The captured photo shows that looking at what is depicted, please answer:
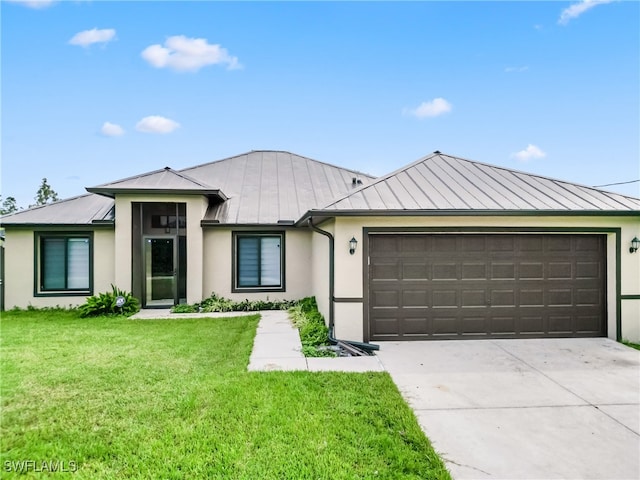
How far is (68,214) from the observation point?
11.0 m

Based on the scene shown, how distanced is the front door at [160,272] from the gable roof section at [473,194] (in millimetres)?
6169

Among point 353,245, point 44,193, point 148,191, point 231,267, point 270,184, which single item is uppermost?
point 44,193

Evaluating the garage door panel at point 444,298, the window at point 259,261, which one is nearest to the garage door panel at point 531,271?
the garage door panel at point 444,298

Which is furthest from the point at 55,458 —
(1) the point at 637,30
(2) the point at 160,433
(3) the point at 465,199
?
(1) the point at 637,30

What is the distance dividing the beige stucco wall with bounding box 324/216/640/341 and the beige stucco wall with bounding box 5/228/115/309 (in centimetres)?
808

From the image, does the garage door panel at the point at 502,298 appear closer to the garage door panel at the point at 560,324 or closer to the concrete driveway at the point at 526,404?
the concrete driveway at the point at 526,404

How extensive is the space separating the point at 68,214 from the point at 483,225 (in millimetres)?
12267

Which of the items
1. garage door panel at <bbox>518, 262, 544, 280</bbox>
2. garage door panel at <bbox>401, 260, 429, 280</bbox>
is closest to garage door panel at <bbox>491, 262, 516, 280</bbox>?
garage door panel at <bbox>518, 262, 544, 280</bbox>

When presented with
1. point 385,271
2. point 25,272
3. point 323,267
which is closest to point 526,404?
point 385,271

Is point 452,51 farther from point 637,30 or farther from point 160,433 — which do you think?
point 160,433

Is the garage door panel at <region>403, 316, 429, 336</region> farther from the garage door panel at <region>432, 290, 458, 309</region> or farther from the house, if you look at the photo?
the garage door panel at <region>432, 290, 458, 309</region>

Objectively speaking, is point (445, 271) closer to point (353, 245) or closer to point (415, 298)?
point (415, 298)

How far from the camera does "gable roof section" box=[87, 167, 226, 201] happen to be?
32.8 feet

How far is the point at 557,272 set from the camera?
7383 millimetres
